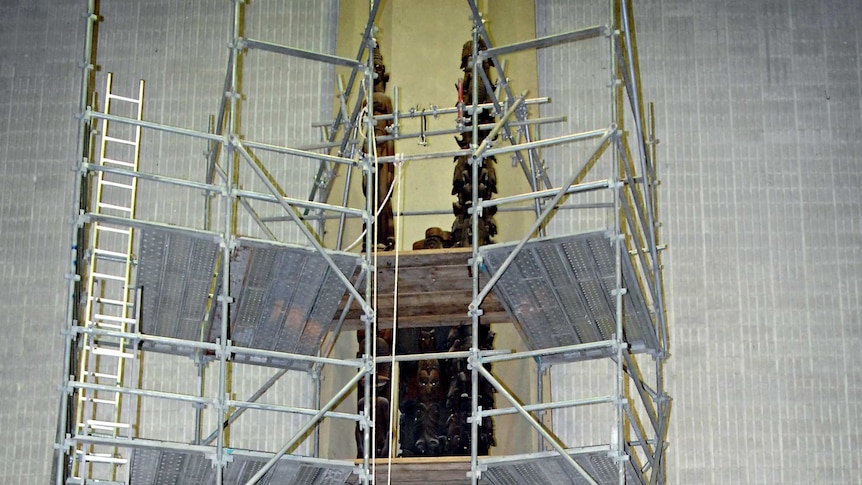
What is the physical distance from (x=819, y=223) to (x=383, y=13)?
19.2 feet

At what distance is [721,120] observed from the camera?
13.4m

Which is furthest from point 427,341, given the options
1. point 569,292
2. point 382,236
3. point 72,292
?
point 72,292

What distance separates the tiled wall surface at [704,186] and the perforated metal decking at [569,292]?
5.90ft

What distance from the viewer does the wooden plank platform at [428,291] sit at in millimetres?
10305

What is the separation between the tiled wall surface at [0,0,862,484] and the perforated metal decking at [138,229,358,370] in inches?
78.5

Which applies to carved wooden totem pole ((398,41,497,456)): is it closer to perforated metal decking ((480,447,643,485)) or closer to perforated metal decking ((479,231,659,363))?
perforated metal decking ((479,231,659,363))

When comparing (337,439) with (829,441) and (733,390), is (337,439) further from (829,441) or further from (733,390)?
(829,441)

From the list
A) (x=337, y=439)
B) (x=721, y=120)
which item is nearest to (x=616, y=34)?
(x=721, y=120)

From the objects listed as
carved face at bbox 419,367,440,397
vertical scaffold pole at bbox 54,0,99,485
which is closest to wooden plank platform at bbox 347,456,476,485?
carved face at bbox 419,367,440,397

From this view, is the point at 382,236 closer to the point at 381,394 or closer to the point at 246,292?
the point at 381,394

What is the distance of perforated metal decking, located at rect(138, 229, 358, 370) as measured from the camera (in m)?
10.2

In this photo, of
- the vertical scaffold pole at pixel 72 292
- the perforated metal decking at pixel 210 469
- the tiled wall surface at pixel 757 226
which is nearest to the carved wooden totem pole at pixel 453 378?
the tiled wall surface at pixel 757 226

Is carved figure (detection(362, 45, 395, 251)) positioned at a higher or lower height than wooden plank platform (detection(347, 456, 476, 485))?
higher

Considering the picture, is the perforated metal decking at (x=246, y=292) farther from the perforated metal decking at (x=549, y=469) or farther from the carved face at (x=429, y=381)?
the perforated metal decking at (x=549, y=469)
